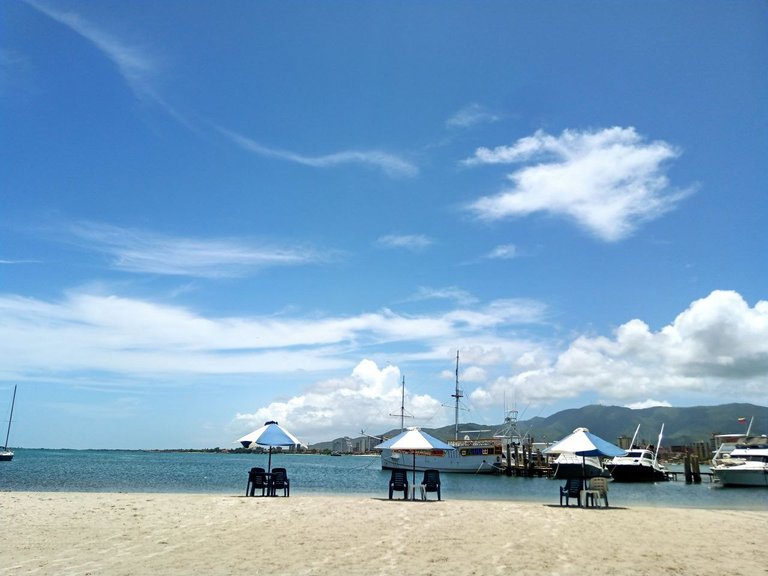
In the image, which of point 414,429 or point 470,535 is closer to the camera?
point 470,535

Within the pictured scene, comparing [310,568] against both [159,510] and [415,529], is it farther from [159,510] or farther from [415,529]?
[159,510]

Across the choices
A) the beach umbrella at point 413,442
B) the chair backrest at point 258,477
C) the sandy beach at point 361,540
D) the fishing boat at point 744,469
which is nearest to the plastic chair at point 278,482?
the chair backrest at point 258,477

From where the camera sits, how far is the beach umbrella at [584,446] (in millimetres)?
19016

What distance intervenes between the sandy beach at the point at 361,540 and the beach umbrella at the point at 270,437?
12.5ft

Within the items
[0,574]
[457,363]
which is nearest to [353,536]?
[0,574]

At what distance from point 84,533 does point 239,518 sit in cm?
368

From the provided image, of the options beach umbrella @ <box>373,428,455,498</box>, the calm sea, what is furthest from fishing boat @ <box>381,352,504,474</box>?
beach umbrella @ <box>373,428,455,498</box>

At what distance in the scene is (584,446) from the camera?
19328mm

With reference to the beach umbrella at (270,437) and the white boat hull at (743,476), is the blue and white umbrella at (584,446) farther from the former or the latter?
the white boat hull at (743,476)

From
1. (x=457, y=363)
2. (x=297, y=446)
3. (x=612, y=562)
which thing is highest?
(x=457, y=363)

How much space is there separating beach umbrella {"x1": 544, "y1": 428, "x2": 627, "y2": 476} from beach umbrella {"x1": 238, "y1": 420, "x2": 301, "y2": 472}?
8.79 meters

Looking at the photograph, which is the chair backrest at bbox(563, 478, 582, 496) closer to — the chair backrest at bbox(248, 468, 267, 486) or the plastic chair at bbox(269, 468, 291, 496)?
the plastic chair at bbox(269, 468, 291, 496)

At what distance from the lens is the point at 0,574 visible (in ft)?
25.3

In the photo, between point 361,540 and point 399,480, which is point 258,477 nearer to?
point 399,480
